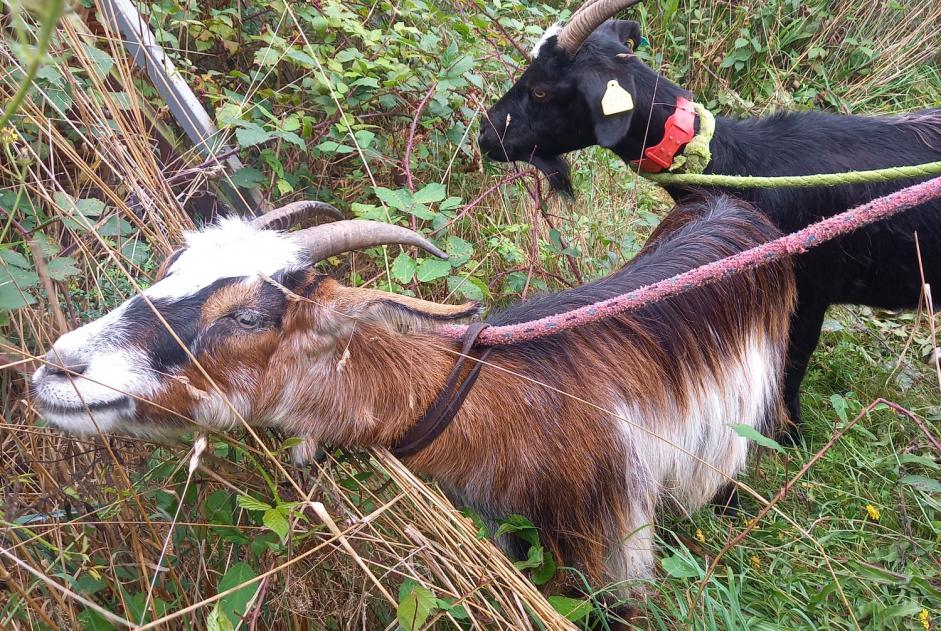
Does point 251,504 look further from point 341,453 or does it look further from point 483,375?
point 483,375

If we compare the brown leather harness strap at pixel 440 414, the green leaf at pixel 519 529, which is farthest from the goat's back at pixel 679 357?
the green leaf at pixel 519 529

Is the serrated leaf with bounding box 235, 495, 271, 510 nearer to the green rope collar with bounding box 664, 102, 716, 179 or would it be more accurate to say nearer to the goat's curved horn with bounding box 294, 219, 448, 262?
the goat's curved horn with bounding box 294, 219, 448, 262

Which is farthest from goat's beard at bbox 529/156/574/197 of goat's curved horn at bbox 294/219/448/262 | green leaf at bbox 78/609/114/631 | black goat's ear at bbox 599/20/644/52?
green leaf at bbox 78/609/114/631

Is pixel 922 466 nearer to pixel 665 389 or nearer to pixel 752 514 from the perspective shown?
pixel 752 514

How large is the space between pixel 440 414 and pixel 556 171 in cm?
218

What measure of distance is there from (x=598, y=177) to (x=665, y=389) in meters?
2.57

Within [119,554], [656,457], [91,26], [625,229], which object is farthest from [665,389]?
[91,26]

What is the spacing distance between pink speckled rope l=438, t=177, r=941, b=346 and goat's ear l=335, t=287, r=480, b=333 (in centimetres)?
25

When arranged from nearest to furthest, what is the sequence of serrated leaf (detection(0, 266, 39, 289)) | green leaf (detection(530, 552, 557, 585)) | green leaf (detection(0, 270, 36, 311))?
green leaf (detection(0, 270, 36, 311))
serrated leaf (detection(0, 266, 39, 289))
green leaf (detection(530, 552, 557, 585))

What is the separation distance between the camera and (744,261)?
6.61ft

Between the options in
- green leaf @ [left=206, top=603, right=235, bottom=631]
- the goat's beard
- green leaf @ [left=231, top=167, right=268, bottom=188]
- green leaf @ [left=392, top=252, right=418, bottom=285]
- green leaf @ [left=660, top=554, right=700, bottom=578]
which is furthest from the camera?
the goat's beard

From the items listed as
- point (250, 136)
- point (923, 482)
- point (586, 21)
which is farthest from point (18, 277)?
point (923, 482)

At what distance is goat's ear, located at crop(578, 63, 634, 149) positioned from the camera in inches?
130

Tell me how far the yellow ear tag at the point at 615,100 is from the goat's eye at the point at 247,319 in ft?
6.63
